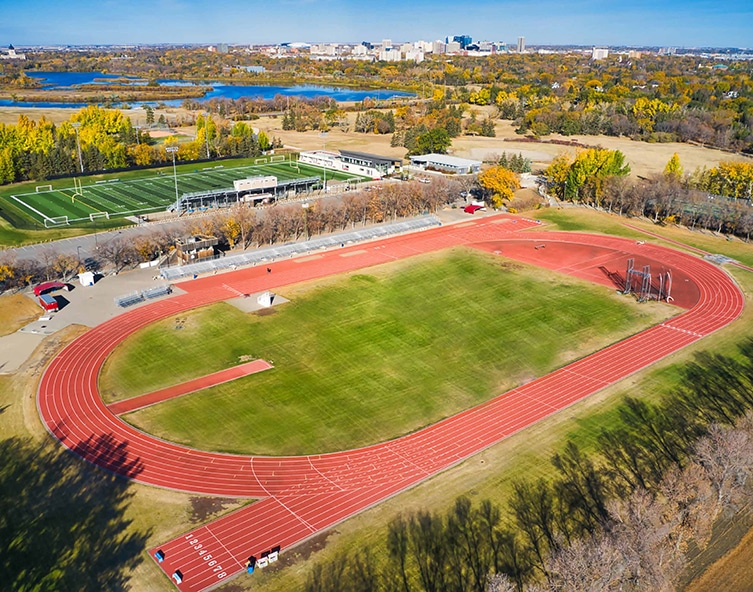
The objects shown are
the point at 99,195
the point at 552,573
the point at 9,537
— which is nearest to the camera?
the point at 552,573

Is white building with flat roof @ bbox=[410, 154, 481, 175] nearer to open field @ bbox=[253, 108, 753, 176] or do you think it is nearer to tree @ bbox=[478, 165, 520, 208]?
open field @ bbox=[253, 108, 753, 176]

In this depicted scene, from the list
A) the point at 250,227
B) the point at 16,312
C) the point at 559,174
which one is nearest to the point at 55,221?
the point at 250,227

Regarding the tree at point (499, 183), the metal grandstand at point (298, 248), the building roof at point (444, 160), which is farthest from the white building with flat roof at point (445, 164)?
the metal grandstand at point (298, 248)

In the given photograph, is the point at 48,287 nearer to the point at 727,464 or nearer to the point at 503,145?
the point at 727,464

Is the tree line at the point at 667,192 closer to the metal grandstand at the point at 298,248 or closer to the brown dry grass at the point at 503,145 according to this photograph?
the brown dry grass at the point at 503,145

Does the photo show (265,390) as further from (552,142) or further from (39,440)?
(552,142)

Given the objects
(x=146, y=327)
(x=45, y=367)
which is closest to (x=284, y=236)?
(x=146, y=327)

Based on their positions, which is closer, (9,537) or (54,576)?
(54,576)
